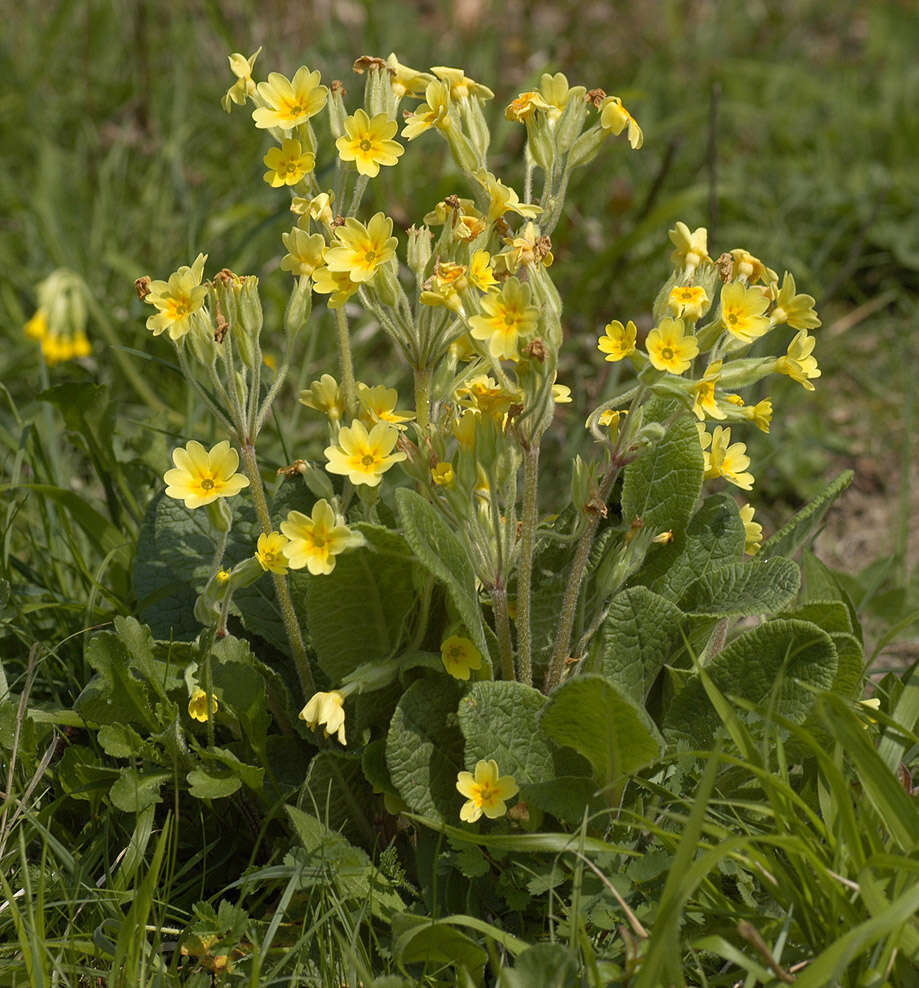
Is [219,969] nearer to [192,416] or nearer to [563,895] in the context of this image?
[563,895]

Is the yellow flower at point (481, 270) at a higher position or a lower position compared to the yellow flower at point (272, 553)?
higher

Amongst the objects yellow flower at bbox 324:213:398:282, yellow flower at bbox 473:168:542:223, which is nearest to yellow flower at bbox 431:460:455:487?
yellow flower at bbox 324:213:398:282

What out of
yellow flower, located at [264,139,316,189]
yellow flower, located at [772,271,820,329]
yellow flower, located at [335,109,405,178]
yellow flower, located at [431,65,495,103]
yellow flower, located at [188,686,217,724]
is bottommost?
yellow flower, located at [188,686,217,724]

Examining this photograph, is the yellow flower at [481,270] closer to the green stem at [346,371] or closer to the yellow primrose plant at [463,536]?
the yellow primrose plant at [463,536]

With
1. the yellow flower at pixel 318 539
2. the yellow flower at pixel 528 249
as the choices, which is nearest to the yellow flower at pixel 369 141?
the yellow flower at pixel 528 249

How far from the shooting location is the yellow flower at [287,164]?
79.4 inches

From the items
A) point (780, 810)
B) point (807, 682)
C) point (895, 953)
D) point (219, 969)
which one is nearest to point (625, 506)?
point (807, 682)

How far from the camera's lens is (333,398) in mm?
2090

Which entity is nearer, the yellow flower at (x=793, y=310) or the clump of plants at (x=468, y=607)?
the clump of plants at (x=468, y=607)

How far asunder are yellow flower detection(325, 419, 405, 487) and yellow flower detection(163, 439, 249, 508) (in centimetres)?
16

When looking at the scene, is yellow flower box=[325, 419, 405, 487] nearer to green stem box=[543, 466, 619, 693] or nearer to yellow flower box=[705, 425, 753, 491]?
green stem box=[543, 466, 619, 693]

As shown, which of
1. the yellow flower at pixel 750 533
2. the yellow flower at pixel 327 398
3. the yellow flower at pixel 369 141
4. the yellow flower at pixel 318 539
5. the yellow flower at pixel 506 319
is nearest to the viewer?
the yellow flower at pixel 506 319

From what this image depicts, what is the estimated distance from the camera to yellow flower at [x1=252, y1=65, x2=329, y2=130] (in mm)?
1983

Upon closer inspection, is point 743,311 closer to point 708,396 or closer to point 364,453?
point 708,396
